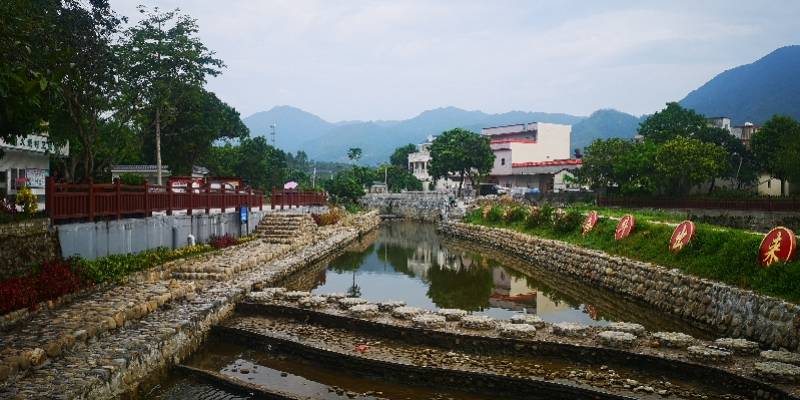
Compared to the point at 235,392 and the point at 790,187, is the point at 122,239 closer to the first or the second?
the point at 235,392

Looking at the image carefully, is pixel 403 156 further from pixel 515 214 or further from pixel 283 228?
pixel 283 228

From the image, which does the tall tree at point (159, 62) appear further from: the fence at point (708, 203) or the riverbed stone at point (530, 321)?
the fence at point (708, 203)

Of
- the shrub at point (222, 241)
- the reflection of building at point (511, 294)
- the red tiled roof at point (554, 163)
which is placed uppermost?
the red tiled roof at point (554, 163)

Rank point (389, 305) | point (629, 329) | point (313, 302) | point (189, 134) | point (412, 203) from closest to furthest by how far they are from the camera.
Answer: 1. point (629, 329)
2. point (389, 305)
3. point (313, 302)
4. point (189, 134)
5. point (412, 203)

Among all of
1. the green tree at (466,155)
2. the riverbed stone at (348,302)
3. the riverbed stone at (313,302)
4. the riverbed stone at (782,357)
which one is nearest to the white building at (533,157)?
the green tree at (466,155)

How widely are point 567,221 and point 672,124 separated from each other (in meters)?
31.4

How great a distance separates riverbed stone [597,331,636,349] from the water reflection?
13.4 feet

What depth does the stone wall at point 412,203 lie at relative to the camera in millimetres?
62656

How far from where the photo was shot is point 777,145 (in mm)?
45000

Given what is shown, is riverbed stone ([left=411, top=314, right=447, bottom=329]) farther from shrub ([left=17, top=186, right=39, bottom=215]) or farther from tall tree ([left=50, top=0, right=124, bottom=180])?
tall tree ([left=50, top=0, right=124, bottom=180])

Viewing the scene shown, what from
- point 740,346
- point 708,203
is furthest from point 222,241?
point 708,203

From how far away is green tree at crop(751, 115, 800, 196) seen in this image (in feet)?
129

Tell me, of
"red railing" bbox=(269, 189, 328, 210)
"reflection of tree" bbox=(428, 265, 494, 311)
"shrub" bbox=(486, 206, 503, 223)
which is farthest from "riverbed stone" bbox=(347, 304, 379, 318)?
"shrub" bbox=(486, 206, 503, 223)

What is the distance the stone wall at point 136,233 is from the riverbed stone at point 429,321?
898 centimetres
